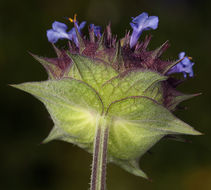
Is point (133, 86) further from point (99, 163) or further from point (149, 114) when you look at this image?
point (99, 163)

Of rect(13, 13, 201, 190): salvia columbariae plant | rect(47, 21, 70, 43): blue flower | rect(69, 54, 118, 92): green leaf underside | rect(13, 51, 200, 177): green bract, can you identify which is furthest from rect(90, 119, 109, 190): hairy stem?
rect(47, 21, 70, 43): blue flower

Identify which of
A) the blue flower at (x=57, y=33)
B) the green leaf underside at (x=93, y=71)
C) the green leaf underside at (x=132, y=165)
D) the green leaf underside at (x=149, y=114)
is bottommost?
the green leaf underside at (x=132, y=165)

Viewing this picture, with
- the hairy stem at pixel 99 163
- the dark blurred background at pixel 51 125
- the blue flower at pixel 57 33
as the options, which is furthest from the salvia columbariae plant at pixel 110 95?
the dark blurred background at pixel 51 125

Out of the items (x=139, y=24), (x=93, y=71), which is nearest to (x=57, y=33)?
(x=139, y=24)

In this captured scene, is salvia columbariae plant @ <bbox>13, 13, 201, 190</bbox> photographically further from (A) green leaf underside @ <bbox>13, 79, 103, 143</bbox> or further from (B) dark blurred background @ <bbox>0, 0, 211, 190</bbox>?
(B) dark blurred background @ <bbox>0, 0, 211, 190</bbox>

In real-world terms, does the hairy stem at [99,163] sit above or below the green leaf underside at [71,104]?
below

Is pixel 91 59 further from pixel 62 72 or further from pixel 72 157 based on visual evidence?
pixel 72 157

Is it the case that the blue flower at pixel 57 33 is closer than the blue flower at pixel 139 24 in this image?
No

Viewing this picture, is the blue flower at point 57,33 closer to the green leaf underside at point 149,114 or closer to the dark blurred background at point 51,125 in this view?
the green leaf underside at point 149,114
